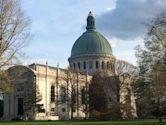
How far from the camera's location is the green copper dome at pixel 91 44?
12244cm

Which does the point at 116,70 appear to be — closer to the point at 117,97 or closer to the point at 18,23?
the point at 117,97

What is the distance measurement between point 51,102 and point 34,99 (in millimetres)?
19957

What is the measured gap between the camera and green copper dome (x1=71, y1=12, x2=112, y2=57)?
122438 millimetres

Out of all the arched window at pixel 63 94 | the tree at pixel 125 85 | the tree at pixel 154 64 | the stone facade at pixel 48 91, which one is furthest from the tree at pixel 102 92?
the tree at pixel 154 64

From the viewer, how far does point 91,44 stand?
123 meters

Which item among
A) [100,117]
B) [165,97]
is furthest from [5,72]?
[100,117]

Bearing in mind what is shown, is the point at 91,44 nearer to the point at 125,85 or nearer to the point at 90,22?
the point at 90,22

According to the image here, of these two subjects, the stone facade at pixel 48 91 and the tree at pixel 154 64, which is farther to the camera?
the stone facade at pixel 48 91

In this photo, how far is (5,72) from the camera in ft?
113

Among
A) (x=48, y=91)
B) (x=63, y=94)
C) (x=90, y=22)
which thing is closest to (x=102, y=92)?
(x=63, y=94)

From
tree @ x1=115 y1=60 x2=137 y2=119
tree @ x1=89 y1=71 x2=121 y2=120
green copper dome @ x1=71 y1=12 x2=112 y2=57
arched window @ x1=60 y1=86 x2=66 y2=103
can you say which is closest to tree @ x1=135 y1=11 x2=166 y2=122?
tree @ x1=115 y1=60 x2=137 y2=119

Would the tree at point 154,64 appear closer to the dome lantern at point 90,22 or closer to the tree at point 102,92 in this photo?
the tree at point 102,92

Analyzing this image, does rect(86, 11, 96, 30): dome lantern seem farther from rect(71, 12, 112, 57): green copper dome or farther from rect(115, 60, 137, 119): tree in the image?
rect(115, 60, 137, 119): tree

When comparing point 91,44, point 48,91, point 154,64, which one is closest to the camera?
point 154,64
